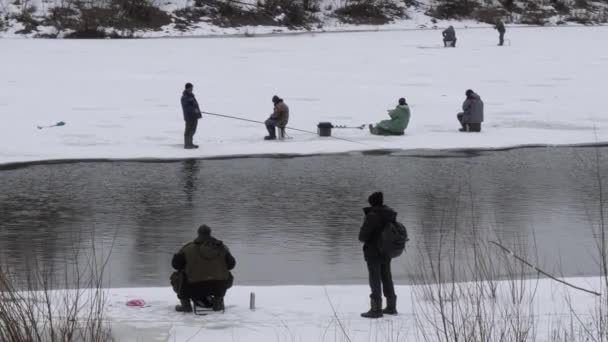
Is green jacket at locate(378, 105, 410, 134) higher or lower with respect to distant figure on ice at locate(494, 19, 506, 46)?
lower

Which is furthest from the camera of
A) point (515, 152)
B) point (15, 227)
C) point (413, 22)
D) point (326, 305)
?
point (413, 22)

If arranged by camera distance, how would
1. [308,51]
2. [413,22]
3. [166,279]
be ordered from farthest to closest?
[413,22] < [308,51] < [166,279]

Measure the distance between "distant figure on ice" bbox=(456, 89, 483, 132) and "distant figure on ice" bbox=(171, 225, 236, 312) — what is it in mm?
16782

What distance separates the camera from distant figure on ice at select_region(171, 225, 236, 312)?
10945mm

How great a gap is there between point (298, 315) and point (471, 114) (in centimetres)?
1731

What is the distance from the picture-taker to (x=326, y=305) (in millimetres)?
11289

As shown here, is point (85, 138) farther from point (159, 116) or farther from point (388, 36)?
point (388, 36)

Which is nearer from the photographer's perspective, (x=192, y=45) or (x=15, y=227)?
(x=15, y=227)

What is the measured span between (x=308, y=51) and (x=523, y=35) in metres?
14.0

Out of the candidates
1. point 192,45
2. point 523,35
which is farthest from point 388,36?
point 192,45

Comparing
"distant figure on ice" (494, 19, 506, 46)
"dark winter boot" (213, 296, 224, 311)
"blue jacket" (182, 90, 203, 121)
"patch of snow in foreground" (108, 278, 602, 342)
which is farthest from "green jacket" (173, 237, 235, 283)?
"distant figure on ice" (494, 19, 506, 46)

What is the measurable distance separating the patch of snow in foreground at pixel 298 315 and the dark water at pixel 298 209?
0.74m

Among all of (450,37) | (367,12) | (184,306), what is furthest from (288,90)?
(367,12)

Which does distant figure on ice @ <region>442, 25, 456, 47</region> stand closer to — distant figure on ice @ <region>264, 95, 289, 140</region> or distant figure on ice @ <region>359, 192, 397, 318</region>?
distant figure on ice @ <region>264, 95, 289, 140</region>
